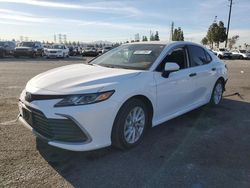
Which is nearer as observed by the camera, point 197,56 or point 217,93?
point 197,56

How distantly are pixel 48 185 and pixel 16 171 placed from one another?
561mm

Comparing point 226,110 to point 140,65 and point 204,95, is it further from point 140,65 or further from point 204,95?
point 140,65

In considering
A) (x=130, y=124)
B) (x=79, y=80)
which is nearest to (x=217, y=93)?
(x=130, y=124)

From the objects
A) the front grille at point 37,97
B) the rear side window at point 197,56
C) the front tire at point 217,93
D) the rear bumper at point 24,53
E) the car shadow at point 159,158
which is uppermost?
the rear side window at point 197,56

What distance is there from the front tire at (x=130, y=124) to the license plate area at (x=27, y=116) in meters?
1.12

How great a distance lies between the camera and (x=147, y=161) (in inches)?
152

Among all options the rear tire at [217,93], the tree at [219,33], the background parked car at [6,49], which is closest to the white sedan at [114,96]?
the rear tire at [217,93]

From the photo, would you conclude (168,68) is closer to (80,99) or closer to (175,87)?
(175,87)

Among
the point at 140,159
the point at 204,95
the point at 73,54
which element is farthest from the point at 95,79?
the point at 73,54

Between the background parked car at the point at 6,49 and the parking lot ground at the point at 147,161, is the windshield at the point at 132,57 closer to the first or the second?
the parking lot ground at the point at 147,161

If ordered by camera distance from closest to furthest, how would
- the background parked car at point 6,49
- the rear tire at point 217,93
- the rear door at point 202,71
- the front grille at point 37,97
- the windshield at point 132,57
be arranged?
the front grille at point 37,97 → the windshield at point 132,57 → the rear door at point 202,71 → the rear tire at point 217,93 → the background parked car at point 6,49

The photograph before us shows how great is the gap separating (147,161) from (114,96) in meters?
1.00

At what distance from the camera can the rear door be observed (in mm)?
5672

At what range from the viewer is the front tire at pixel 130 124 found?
154 inches
